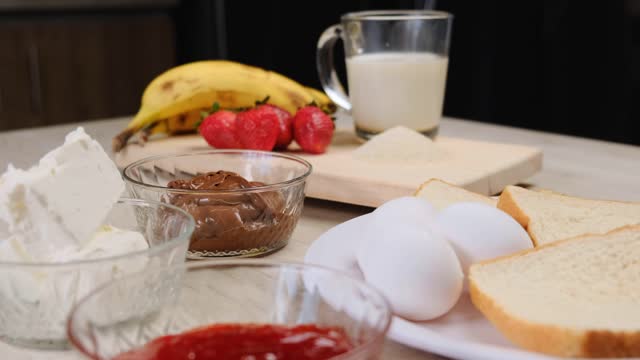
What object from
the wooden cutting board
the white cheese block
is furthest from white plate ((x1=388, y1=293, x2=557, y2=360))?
the white cheese block

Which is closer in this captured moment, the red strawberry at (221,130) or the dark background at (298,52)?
the red strawberry at (221,130)

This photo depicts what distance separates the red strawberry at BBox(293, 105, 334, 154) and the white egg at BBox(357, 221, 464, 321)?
2.45 ft

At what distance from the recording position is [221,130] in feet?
5.18

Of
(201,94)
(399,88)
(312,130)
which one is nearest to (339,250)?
(312,130)

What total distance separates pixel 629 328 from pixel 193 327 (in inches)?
15.0

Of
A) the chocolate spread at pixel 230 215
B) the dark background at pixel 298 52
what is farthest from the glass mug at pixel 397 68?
the dark background at pixel 298 52

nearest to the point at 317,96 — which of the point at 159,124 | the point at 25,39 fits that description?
the point at 159,124

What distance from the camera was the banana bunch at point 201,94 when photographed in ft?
5.83

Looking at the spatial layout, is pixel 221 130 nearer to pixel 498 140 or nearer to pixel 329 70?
pixel 329 70

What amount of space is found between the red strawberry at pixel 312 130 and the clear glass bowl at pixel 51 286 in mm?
744

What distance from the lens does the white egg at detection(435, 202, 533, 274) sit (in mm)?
865

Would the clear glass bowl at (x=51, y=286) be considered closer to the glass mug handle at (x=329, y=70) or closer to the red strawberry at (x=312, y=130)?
the red strawberry at (x=312, y=130)

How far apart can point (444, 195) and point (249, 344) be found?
0.58 m

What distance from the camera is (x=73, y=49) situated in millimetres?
3832
